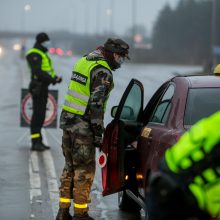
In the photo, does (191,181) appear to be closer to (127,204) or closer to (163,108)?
(163,108)

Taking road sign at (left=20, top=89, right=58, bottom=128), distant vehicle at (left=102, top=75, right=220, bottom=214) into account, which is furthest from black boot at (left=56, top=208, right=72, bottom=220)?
road sign at (left=20, top=89, right=58, bottom=128)

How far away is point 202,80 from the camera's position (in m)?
6.95

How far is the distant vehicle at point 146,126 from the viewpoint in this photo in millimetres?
6520

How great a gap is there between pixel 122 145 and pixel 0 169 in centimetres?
394

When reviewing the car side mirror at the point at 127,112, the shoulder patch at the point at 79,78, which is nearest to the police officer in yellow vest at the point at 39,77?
the car side mirror at the point at 127,112

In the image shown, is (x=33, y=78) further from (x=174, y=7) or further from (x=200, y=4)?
(x=174, y=7)

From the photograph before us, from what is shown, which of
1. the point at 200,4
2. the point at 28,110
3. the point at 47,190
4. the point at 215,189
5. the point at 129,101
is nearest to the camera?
the point at 215,189

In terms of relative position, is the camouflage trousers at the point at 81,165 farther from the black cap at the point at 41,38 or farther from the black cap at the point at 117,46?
the black cap at the point at 41,38

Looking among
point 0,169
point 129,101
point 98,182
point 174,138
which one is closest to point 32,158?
point 0,169

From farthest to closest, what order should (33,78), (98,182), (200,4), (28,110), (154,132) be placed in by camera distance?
(200,4) < (28,110) < (33,78) < (98,182) < (154,132)

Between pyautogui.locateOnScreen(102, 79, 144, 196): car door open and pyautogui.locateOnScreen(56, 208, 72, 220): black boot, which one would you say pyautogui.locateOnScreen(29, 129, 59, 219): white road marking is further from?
pyautogui.locateOnScreen(102, 79, 144, 196): car door open

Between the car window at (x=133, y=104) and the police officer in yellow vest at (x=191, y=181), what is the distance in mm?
4192

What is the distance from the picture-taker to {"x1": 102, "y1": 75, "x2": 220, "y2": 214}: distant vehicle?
6.52 meters

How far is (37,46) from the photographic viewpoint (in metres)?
12.5
